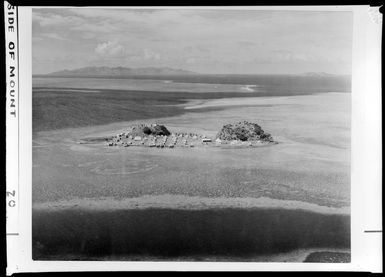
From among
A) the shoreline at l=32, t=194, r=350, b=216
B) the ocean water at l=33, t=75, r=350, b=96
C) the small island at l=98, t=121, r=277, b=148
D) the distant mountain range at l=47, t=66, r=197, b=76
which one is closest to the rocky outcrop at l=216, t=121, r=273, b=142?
the small island at l=98, t=121, r=277, b=148

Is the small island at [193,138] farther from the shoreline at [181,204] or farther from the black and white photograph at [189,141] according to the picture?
the shoreline at [181,204]

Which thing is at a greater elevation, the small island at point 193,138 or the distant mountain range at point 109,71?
the distant mountain range at point 109,71

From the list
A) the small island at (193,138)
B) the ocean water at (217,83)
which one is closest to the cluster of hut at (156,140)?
the small island at (193,138)

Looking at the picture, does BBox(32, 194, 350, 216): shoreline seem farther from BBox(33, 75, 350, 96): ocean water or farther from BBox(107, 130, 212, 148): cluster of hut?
BBox(33, 75, 350, 96): ocean water

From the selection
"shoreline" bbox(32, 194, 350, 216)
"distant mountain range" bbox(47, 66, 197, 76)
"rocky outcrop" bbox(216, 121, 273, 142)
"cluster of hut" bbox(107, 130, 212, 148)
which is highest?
"distant mountain range" bbox(47, 66, 197, 76)

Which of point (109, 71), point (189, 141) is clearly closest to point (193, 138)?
point (189, 141)

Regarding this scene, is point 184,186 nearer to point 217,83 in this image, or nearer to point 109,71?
point 217,83

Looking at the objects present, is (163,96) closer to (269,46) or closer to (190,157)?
(190,157)
